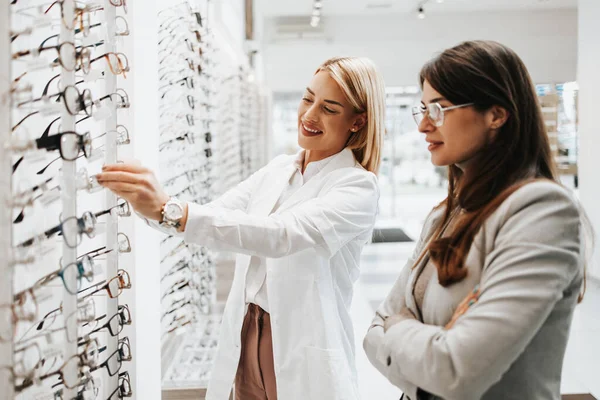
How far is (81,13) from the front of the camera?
4.59 ft

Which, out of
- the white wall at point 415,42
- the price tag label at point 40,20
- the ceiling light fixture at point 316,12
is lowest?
the price tag label at point 40,20

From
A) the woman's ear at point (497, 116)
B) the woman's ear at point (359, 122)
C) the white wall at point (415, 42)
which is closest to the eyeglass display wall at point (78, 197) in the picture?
the woman's ear at point (359, 122)

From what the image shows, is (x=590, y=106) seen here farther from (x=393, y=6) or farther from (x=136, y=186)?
(x=136, y=186)

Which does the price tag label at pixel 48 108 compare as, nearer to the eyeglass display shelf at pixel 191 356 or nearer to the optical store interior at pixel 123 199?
the optical store interior at pixel 123 199

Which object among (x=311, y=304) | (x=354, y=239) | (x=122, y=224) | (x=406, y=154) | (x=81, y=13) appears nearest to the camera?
(x=81, y=13)

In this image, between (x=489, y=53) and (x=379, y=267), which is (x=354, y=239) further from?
(x=379, y=267)

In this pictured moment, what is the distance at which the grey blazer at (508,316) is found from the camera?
1038 millimetres

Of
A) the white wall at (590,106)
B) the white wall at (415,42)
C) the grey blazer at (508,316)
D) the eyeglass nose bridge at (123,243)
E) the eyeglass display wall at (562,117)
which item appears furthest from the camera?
the white wall at (415,42)

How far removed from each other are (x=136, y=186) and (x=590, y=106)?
6.21m

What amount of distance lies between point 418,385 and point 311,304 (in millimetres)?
672

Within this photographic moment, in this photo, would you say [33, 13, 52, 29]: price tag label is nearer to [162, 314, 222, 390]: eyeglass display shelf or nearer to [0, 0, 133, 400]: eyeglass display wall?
[0, 0, 133, 400]: eyeglass display wall

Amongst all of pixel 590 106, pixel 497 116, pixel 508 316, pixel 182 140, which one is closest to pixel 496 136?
pixel 497 116

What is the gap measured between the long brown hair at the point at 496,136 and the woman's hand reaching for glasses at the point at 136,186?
70 centimetres

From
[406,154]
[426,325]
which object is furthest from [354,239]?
[406,154]
